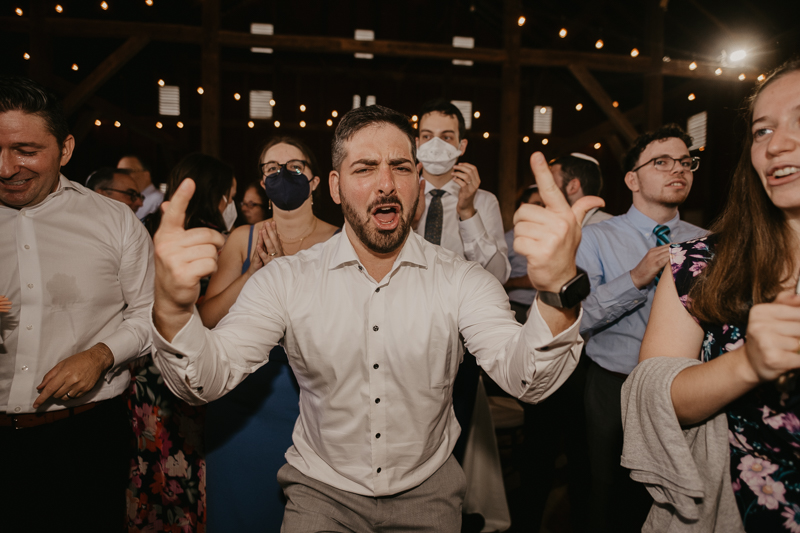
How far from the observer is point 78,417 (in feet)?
5.91

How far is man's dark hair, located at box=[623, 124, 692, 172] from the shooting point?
7.63ft

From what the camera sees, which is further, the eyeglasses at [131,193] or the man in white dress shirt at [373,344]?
the eyeglasses at [131,193]

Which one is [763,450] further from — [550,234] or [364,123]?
[364,123]

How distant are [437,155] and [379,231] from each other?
1347 mm

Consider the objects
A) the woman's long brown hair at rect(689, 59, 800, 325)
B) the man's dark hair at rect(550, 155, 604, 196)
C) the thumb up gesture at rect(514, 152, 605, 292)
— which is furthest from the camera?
the man's dark hair at rect(550, 155, 604, 196)

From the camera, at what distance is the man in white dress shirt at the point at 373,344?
146 cm

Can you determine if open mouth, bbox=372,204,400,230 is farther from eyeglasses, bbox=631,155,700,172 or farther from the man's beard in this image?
eyeglasses, bbox=631,155,700,172

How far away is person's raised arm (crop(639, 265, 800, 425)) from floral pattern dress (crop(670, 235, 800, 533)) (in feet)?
0.20

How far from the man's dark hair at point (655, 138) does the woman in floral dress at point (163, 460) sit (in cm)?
270

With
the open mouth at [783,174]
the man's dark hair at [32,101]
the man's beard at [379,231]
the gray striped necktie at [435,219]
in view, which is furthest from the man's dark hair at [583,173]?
the man's dark hair at [32,101]

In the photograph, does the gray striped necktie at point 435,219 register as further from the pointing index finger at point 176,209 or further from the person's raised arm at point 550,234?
the pointing index finger at point 176,209

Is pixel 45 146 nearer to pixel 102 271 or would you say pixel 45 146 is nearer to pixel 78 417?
pixel 102 271

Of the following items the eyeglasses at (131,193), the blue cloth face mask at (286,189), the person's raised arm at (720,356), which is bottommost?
the person's raised arm at (720,356)

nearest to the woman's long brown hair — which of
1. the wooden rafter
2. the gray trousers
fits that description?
the gray trousers
